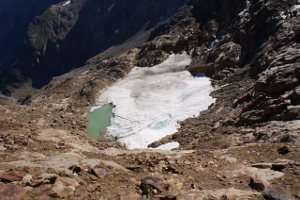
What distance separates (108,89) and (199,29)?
19598 mm

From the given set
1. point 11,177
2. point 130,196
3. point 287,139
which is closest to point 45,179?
point 11,177

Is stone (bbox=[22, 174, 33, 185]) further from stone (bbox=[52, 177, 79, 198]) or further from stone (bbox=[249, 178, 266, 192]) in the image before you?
stone (bbox=[249, 178, 266, 192])

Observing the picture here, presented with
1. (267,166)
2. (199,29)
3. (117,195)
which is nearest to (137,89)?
(199,29)

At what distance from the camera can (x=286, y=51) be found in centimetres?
4772

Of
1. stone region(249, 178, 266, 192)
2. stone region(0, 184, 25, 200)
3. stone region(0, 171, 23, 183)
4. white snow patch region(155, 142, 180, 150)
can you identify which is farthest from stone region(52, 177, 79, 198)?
white snow patch region(155, 142, 180, 150)

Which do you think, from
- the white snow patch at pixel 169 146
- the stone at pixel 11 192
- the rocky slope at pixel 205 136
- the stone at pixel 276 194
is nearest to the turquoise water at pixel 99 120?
the rocky slope at pixel 205 136

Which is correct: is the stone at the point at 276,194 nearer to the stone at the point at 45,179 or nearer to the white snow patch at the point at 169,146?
the stone at the point at 45,179

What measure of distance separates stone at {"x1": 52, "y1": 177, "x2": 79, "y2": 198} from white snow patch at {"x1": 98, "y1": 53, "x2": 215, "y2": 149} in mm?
24149

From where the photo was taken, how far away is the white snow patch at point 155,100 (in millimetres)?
48312

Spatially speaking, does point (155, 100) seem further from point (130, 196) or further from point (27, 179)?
point (27, 179)

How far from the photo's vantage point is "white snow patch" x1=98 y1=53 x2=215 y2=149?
4831cm

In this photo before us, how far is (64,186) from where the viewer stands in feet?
63.8

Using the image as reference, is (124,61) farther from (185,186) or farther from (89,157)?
(185,186)

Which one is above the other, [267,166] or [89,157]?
[89,157]
